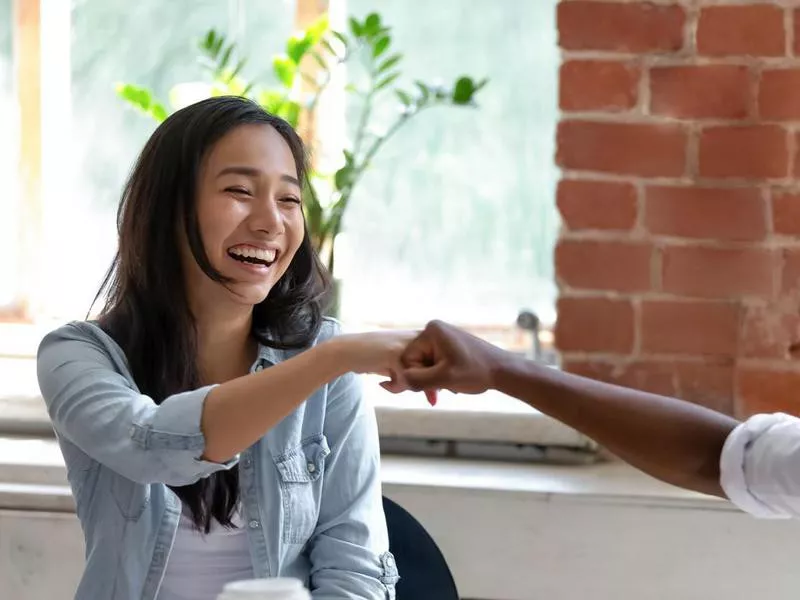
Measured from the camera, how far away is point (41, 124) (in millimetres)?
2545

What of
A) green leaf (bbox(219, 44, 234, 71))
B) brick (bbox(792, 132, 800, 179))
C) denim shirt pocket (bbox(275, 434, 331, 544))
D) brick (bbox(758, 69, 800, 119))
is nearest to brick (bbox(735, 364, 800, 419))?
brick (bbox(792, 132, 800, 179))

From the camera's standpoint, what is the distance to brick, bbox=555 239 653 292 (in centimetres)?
204

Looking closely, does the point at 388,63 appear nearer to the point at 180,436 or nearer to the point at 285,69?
the point at 285,69

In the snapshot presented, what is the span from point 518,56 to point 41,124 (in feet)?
3.39

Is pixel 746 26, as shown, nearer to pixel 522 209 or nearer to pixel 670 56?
pixel 670 56

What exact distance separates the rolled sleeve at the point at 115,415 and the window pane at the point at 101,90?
1.08 m

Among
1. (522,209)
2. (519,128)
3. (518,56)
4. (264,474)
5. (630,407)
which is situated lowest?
(264,474)

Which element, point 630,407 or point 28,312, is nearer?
point 630,407

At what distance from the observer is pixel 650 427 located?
1351 mm

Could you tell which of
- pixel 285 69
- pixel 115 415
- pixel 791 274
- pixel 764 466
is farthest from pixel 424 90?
pixel 764 466

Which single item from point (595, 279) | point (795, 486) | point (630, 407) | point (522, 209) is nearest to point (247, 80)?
point (522, 209)

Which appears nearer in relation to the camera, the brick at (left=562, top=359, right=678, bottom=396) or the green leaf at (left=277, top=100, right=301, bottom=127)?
the brick at (left=562, top=359, right=678, bottom=396)

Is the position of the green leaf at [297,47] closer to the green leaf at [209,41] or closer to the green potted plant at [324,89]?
the green potted plant at [324,89]

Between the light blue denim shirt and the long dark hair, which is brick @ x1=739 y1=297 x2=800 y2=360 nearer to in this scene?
the light blue denim shirt
